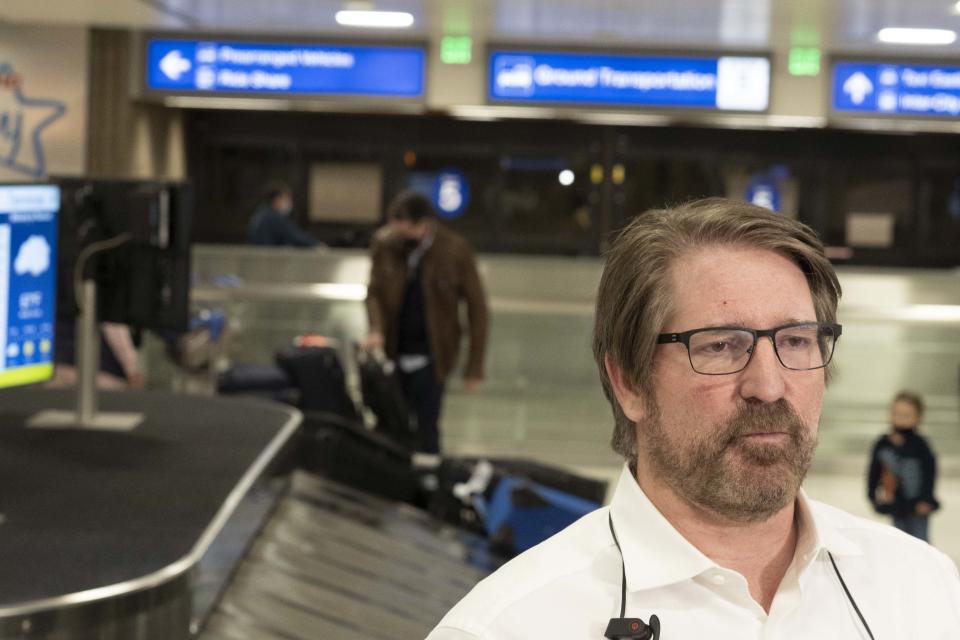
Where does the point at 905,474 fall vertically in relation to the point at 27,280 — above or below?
below

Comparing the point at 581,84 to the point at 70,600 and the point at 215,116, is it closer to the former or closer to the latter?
the point at 215,116

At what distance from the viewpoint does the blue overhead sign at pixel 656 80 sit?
A: 32.5 feet

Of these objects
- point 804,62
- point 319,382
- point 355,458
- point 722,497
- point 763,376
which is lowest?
point 355,458

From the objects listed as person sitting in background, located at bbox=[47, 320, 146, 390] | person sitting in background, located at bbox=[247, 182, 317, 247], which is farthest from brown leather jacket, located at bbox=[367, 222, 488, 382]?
person sitting in background, located at bbox=[247, 182, 317, 247]

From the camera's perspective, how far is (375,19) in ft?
29.3

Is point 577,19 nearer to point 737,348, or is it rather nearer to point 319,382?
point 319,382

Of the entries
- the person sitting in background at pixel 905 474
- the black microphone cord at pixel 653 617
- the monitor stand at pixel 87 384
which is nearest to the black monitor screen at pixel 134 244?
the monitor stand at pixel 87 384

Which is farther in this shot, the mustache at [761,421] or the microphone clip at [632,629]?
the mustache at [761,421]

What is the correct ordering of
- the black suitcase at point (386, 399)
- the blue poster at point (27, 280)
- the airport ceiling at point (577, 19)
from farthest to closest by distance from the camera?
the airport ceiling at point (577, 19), the black suitcase at point (386, 399), the blue poster at point (27, 280)

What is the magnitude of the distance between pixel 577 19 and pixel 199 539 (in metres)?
6.07

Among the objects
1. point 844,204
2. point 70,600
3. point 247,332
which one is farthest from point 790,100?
point 70,600

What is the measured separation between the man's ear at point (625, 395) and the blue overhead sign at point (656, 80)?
8.43m

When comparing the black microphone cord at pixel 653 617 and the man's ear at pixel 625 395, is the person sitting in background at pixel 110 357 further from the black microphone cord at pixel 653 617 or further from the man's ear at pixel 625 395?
the black microphone cord at pixel 653 617

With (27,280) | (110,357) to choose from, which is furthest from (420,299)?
(27,280)
